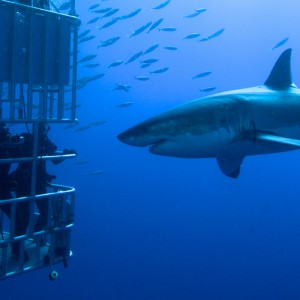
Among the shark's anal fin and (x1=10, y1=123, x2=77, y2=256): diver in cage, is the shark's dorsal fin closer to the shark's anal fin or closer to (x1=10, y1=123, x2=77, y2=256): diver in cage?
the shark's anal fin

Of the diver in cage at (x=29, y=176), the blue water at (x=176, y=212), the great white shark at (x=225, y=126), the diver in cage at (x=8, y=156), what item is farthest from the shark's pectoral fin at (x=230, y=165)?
the blue water at (x=176, y=212)

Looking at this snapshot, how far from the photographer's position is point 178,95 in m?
101

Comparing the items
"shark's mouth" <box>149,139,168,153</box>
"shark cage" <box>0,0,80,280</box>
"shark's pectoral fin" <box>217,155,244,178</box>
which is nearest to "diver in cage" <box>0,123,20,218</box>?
"shark cage" <box>0,0,80,280</box>

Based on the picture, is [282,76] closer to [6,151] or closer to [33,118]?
[33,118]

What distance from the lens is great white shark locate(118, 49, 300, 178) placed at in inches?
129

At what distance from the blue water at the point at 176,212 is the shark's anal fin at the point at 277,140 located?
14814mm

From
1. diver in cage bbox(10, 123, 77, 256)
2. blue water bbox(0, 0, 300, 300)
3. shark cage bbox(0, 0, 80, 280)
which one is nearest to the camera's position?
shark cage bbox(0, 0, 80, 280)

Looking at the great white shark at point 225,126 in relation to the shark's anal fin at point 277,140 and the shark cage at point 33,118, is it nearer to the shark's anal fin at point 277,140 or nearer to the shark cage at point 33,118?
the shark's anal fin at point 277,140

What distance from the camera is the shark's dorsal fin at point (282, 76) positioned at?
4.37 metres

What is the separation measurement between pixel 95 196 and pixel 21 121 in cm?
4711

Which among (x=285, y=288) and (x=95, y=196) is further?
(x=95, y=196)

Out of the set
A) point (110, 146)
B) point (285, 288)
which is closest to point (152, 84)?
point (110, 146)

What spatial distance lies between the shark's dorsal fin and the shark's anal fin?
864 mm

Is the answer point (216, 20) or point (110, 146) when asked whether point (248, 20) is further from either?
point (110, 146)
